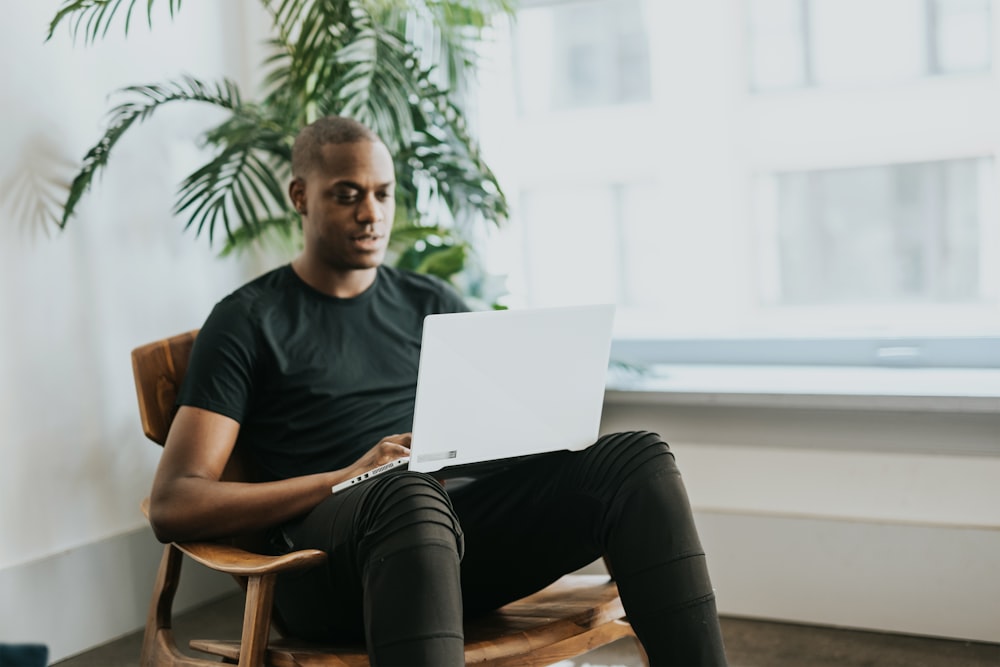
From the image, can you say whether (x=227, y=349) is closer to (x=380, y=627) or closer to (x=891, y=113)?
(x=380, y=627)

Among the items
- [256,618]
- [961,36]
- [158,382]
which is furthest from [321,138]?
[961,36]

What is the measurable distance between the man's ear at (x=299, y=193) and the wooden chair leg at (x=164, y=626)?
2.34ft

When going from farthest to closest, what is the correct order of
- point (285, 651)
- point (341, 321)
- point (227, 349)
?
point (341, 321) < point (227, 349) < point (285, 651)

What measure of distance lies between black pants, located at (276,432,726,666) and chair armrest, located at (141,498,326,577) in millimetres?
51

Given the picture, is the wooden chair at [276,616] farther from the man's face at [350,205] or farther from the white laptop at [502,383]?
the man's face at [350,205]

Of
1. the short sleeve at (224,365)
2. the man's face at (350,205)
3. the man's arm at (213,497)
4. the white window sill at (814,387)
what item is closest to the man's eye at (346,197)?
the man's face at (350,205)

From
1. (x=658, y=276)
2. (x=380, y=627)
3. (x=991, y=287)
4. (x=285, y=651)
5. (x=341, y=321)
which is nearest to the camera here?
(x=380, y=627)

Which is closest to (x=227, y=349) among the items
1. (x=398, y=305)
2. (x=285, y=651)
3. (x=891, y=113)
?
(x=398, y=305)

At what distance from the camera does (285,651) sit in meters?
1.77

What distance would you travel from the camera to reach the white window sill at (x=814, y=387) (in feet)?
7.89

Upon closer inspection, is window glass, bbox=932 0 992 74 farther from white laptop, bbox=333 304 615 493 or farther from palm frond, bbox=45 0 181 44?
palm frond, bbox=45 0 181 44

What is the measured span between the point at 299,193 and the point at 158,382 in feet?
1.53

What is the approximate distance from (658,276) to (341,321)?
1.24m

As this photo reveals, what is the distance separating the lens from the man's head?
2.13 metres
